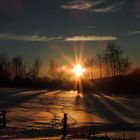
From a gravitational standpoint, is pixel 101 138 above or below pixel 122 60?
below

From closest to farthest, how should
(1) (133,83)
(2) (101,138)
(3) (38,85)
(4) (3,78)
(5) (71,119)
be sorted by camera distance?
(2) (101,138)
(5) (71,119)
(1) (133,83)
(3) (38,85)
(4) (3,78)

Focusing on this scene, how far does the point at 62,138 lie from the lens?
58.8 feet

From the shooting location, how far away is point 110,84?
3755 inches

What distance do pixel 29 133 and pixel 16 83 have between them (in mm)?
106521

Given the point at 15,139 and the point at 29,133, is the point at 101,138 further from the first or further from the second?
the point at 29,133

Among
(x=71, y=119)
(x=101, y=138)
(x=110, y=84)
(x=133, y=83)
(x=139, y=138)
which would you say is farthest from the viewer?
(x=110, y=84)

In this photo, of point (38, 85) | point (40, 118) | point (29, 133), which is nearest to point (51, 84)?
point (38, 85)

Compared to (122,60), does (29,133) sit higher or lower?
lower

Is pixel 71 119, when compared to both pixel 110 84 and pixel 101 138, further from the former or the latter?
pixel 110 84

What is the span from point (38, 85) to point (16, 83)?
7.83 meters

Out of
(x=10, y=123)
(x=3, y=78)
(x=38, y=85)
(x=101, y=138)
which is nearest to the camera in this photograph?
(x=101, y=138)

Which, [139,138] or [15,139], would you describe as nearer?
[15,139]

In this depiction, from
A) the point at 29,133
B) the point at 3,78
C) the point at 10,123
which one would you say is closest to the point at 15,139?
the point at 29,133

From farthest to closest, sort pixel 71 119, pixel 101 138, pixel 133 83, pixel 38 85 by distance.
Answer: pixel 38 85
pixel 133 83
pixel 71 119
pixel 101 138
